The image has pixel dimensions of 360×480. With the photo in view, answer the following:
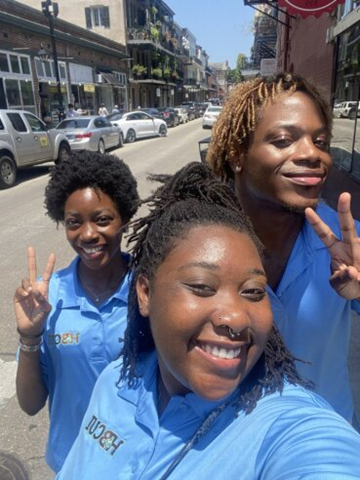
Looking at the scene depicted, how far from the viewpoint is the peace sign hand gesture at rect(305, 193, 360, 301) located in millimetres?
1392

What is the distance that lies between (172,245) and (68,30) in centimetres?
2953

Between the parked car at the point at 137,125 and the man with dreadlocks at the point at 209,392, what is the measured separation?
2060 cm

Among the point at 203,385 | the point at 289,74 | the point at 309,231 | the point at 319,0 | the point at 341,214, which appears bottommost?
the point at 203,385

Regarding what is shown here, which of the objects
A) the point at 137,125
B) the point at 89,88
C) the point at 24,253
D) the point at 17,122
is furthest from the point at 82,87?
the point at 24,253

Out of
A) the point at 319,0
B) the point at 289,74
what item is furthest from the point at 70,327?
the point at 319,0

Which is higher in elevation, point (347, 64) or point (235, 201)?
point (347, 64)

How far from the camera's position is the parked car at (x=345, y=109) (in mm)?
6788

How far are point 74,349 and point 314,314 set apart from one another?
0.91 metres

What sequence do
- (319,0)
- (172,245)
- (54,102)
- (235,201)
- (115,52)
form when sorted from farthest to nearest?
1. (115,52)
2. (54,102)
3. (319,0)
4. (235,201)
5. (172,245)

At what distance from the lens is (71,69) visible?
26.7 meters

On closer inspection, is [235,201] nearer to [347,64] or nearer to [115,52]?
[347,64]

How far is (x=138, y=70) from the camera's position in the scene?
3991 centimetres

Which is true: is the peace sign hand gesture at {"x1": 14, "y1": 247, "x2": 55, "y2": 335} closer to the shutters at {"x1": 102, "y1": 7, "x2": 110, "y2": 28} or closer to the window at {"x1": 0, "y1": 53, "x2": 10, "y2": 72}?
the window at {"x1": 0, "y1": 53, "x2": 10, "y2": 72}

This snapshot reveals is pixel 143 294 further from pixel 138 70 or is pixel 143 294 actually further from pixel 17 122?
pixel 138 70
